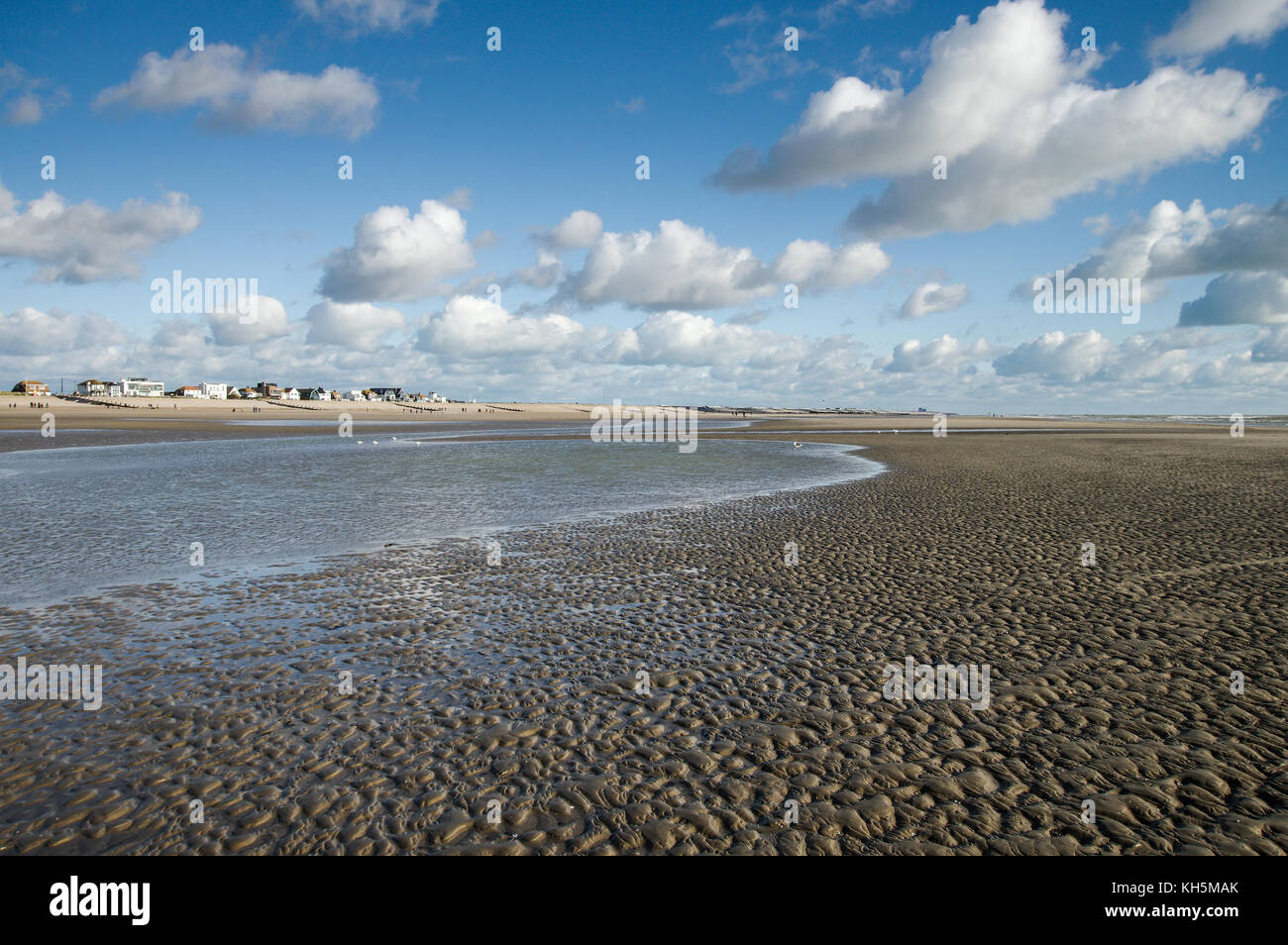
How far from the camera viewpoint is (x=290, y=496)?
80.1 ft

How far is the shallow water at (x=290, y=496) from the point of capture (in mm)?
14898

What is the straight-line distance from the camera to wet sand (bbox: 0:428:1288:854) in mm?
5520

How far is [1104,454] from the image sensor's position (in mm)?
44312

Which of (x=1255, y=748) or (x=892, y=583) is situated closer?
(x=1255, y=748)

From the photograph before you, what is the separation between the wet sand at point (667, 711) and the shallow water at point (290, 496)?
2622mm

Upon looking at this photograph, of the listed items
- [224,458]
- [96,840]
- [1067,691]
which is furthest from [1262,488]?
[224,458]

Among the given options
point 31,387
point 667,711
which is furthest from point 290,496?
point 31,387

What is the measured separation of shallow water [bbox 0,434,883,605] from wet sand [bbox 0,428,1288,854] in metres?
2.62

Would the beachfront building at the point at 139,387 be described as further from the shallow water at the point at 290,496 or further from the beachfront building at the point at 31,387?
the shallow water at the point at 290,496

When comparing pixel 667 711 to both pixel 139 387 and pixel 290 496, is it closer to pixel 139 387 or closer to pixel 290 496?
pixel 290 496

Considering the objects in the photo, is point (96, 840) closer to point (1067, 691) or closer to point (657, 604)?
point (657, 604)

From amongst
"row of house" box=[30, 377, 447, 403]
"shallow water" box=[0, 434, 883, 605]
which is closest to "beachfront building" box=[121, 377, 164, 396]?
"row of house" box=[30, 377, 447, 403]

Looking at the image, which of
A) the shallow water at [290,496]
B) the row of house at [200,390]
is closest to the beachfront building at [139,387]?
the row of house at [200,390]
